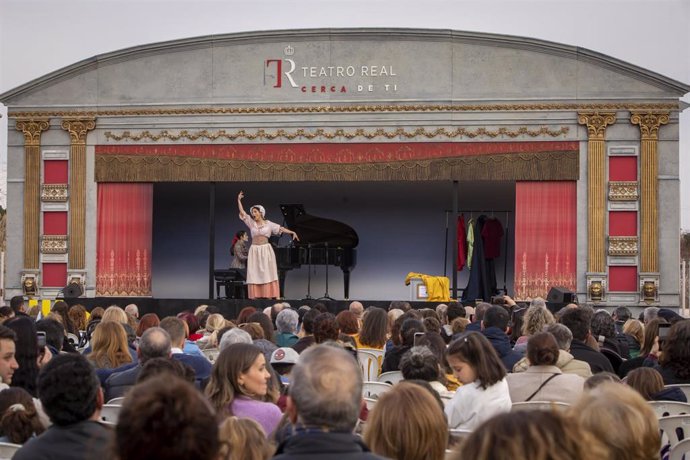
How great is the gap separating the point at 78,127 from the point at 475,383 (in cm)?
1603

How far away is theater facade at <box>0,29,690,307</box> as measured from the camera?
1905 centimetres

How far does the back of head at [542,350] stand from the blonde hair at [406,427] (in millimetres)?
2413

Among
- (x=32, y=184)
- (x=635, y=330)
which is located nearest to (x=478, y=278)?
(x=32, y=184)

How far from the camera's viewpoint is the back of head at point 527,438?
2.29 m

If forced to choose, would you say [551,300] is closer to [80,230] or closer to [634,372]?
[80,230]

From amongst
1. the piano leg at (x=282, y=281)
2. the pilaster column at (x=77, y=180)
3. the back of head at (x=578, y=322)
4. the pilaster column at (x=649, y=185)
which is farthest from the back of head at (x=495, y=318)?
the pilaster column at (x=77, y=180)

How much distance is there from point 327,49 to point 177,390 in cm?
1768

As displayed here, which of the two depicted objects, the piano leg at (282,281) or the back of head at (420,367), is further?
the piano leg at (282,281)

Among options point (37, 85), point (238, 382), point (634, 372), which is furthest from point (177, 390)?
point (37, 85)

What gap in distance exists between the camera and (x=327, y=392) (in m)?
3.09

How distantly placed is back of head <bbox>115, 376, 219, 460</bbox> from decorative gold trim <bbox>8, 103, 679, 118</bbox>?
56.5 feet

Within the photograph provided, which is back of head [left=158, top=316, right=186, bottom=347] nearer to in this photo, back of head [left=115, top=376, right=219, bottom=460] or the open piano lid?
back of head [left=115, top=376, right=219, bottom=460]

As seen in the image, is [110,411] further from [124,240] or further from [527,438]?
[124,240]

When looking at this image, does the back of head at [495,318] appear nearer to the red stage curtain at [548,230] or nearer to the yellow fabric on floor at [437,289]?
the red stage curtain at [548,230]
